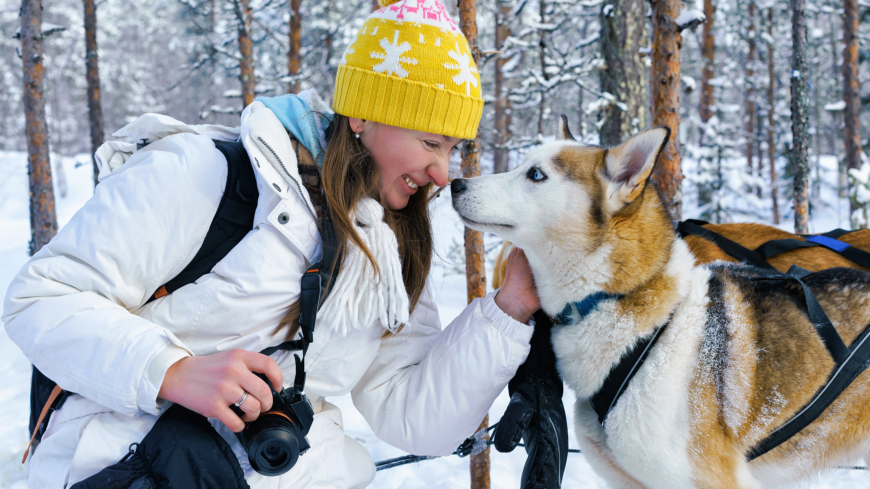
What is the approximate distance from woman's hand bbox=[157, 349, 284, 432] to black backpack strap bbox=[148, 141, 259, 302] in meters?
0.31

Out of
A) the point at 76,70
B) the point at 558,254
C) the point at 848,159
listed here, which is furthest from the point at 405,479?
the point at 76,70

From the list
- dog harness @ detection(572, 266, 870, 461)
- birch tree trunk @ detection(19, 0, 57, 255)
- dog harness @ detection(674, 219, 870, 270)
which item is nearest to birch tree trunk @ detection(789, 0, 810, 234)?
dog harness @ detection(674, 219, 870, 270)

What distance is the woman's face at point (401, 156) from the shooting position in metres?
1.76

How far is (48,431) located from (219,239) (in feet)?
2.51

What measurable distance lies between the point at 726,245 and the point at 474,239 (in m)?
1.24

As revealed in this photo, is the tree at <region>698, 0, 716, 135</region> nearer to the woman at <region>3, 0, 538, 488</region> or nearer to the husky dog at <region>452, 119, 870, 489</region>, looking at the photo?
the husky dog at <region>452, 119, 870, 489</region>

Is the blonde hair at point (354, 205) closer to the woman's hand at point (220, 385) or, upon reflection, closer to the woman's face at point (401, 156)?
the woman's face at point (401, 156)

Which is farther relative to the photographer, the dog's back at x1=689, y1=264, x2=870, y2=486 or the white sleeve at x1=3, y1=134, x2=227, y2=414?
the dog's back at x1=689, y1=264, x2=870, y2=486

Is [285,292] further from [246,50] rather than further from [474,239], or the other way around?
[246,50]

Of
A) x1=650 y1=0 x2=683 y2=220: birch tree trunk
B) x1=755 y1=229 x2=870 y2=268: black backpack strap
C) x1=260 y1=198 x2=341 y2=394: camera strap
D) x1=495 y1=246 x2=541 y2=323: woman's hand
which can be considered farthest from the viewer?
x1=650 y1=0 x2=683 y2=220: birch tree trunk

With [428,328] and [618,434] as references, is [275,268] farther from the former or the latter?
[618,434]

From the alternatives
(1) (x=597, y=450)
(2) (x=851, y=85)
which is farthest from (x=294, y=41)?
(2) (x=851, y=85)

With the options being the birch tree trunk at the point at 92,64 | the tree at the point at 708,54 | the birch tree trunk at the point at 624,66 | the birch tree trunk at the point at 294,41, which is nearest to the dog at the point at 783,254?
the birch tree trunk at the point at 624,66

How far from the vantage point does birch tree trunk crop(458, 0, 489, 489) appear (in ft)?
8.84
